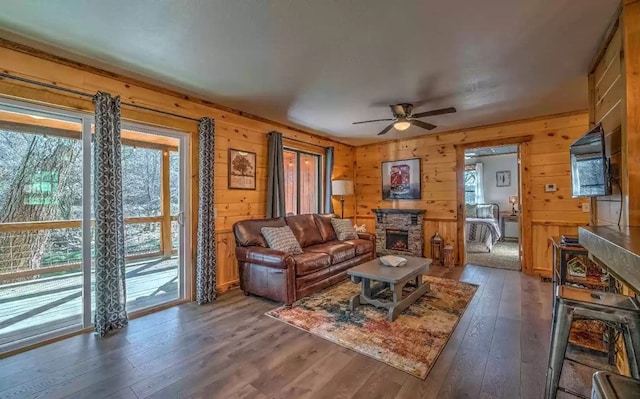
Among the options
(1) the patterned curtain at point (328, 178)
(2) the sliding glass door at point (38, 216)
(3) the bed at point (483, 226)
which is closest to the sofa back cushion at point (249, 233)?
(2) the sliding glass door at point (38, 216)

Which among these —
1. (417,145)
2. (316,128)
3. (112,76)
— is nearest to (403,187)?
(417,145)

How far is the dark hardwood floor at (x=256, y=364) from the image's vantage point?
1859 mm

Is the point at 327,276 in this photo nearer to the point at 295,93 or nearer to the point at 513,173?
the point at 295,93

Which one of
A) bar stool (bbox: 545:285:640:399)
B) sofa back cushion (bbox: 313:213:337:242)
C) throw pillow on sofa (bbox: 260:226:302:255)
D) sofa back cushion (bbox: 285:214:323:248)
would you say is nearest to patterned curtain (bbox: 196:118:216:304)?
throw pillow on sofa (bbox: 260:226:302:255)

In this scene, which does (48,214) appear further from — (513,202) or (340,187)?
(513,202)

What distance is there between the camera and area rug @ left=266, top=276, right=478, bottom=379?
2.26m

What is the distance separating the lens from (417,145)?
18.7 feet

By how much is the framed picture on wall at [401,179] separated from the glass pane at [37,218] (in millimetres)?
4986

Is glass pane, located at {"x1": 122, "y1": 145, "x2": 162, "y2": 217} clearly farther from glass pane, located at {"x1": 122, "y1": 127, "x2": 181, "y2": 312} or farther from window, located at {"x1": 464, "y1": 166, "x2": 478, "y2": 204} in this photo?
window, located at {"x1": 464, "y1": 166, "x2": 478, "y2": 204}

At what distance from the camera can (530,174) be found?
454 centimetres

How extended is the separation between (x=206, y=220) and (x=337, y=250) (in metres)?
1.75

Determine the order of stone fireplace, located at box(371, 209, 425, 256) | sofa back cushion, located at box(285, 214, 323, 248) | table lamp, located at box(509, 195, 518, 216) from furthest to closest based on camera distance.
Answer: table lamp, located at box(509, 195, 518, 216)
stone fireplace, located at box(371, 209, 425, 256)
sofa back cushion, located at box(285, 214, 323, 248)

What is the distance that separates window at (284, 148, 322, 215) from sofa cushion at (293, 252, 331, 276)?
1582mm

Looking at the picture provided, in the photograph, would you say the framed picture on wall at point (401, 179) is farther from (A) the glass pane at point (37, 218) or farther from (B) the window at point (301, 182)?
(A) the glass pane at point (37, 218)
